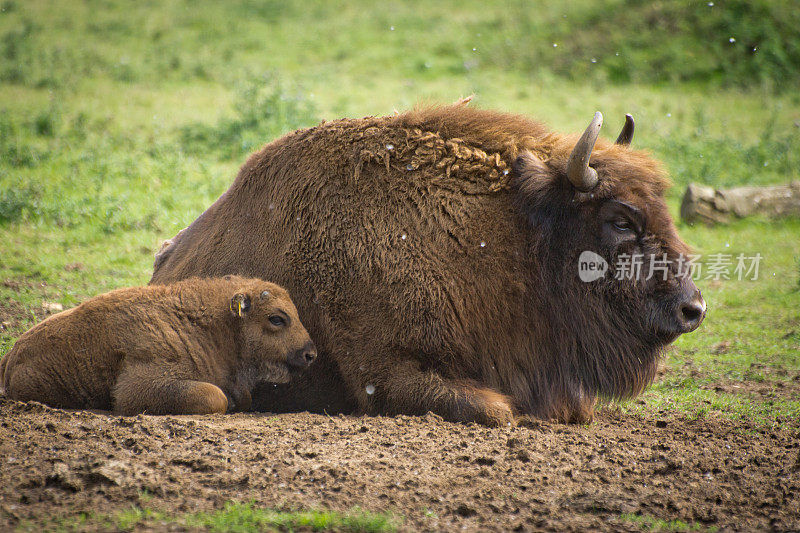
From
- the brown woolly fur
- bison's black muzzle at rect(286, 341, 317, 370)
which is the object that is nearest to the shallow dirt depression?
the brown woolly fur

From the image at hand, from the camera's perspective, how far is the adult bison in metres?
4.97

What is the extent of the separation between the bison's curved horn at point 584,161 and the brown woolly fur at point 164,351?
1945mm

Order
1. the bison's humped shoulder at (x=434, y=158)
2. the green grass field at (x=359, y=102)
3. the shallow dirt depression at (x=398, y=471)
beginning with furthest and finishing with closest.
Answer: the green grass field at (x=359, y=102) → the bison's humped shoulder at (x=434, y=158) → the shallow dirt depression at (x=398, y=471)

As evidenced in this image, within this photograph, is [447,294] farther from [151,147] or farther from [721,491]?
[151,147]

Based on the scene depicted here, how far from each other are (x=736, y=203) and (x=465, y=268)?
7863 mm

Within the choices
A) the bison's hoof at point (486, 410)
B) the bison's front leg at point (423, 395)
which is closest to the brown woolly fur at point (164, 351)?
the bison's front leg at point (423, 395)

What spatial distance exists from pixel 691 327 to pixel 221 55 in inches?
582

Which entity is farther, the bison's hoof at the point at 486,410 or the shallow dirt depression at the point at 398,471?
the bison's hoof at the point at 486,410

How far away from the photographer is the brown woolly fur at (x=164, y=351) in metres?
4.71

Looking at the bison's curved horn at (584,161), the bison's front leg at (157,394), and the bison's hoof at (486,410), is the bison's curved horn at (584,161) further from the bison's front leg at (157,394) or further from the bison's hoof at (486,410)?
the bison's front leg at (157,394)

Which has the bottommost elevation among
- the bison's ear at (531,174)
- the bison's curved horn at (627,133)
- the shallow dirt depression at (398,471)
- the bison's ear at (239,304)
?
the shallow dirt depression at (398,471)

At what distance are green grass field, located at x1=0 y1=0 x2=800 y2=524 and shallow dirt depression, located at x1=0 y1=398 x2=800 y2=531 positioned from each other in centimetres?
154

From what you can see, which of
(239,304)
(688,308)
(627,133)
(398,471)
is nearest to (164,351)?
(239,304)

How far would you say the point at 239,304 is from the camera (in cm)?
495
